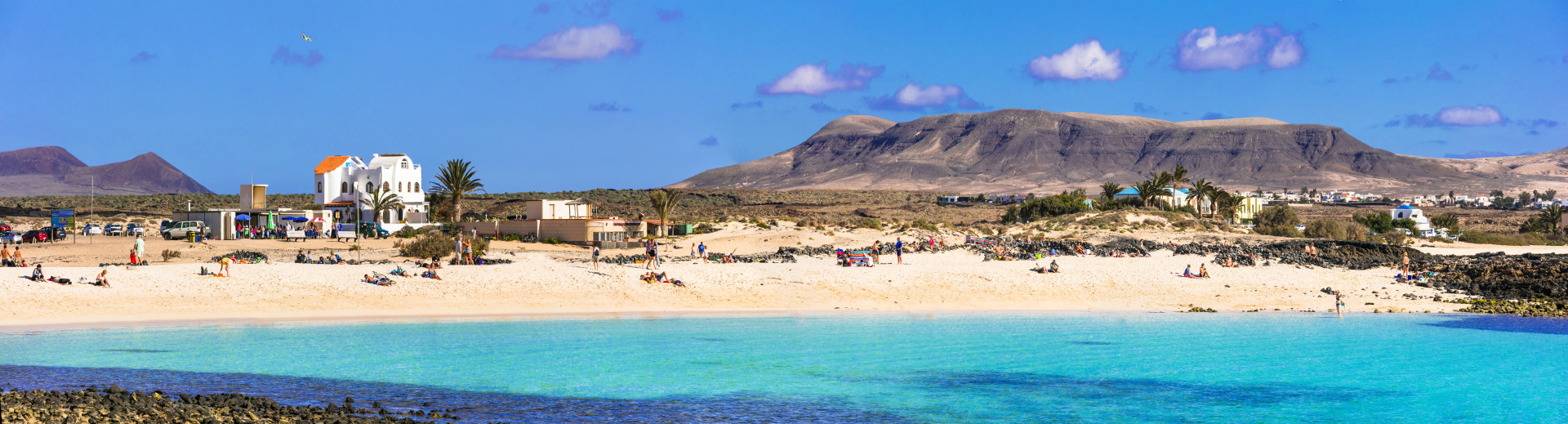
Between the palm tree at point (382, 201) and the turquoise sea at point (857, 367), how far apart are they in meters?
33.8

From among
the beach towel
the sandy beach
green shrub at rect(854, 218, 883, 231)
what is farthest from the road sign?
the beach towel

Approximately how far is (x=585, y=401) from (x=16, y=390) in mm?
7555

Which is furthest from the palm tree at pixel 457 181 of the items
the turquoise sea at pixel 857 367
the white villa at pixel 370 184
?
the turquoise sea at pixel 857 367

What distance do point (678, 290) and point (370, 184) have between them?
36.6 m

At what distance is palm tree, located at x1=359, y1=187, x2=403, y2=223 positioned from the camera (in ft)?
181

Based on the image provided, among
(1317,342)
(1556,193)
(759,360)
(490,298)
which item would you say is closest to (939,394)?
(759,360)

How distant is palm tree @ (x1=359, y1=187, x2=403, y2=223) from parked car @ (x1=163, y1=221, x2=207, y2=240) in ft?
26.9

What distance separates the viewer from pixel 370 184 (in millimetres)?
58531

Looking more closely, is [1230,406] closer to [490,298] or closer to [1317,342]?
[1317,342]

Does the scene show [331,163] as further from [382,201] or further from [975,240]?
[975,240]

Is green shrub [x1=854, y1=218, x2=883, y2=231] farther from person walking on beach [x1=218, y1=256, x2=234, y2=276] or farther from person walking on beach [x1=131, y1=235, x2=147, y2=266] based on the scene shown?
person walking on beach [x1=131, y1=235, x2=147, y2=266]

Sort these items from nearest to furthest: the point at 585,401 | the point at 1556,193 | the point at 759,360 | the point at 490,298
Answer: the point at 585,401 < the point at 759,360 < the point at 490,298 < the point at 1556,193

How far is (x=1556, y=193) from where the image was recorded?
168 meters

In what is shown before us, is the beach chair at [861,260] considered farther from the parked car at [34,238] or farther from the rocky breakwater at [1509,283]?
the parked car at [34,238]
